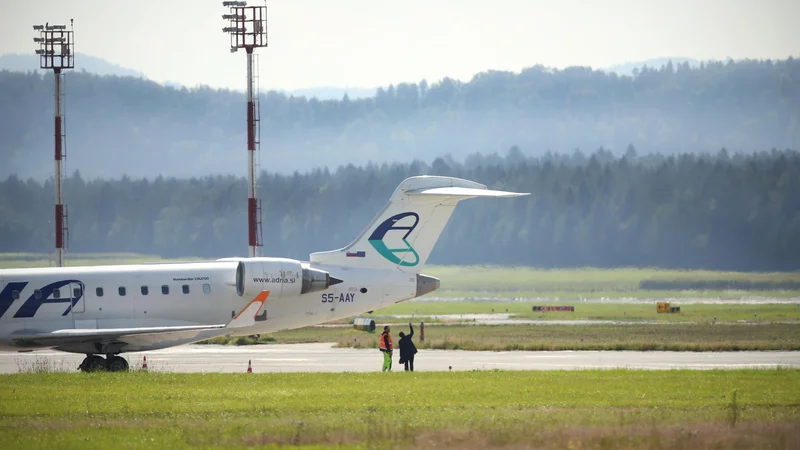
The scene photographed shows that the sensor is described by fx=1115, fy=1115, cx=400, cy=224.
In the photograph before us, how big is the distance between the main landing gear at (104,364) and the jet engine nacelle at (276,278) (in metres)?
3.80

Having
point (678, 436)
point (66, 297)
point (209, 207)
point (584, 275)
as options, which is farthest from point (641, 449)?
point (209, 207)

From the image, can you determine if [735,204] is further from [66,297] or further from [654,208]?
[66,297]

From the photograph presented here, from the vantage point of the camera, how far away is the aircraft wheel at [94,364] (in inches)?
1196

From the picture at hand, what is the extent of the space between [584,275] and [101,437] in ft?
219

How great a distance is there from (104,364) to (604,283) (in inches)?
2123

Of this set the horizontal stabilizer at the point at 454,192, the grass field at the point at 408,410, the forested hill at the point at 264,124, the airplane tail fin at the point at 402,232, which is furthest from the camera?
the forested hill at the point at 264,124

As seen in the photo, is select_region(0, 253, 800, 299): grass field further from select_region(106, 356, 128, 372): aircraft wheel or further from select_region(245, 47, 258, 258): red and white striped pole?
select_region(106, 356, 128, 372): aircraft wheel

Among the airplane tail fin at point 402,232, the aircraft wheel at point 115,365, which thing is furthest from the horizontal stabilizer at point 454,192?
the aircraft wheel at point 115,365

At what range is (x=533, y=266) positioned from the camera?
3543 inches

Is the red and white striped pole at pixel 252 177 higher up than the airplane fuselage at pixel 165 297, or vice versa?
the red and white striped pole at pixel 252 177

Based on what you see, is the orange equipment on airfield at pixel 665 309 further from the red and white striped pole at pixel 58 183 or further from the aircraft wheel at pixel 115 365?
the aircraft wheel at pixel 115 365

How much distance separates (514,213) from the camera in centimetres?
12419

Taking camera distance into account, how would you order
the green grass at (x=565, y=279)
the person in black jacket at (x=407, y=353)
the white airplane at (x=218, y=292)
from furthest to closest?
the green grass at (x=565, y=279), the person in black jacket at (x=407, y=353), the white airplane at (x=218, y=292)

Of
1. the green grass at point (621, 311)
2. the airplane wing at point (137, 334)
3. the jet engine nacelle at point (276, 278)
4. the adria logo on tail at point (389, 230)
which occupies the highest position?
the adria logo on tail at point (389, 230)
